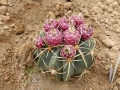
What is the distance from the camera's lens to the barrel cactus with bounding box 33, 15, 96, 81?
6.12 feet

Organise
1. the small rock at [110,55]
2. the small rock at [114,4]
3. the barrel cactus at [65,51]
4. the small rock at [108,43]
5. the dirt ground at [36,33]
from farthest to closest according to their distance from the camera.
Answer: the small rock at [114,4] < the small rock at [108,43] < the small rock at [110,55] < the dirt ground at [36,33] < the barrel cactus at [65,51]

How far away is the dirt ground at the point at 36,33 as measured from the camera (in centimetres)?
220

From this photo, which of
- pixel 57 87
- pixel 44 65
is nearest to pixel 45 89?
pixel 57 87

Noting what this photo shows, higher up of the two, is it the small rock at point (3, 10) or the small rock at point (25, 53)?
the small rock at point (3, 10)

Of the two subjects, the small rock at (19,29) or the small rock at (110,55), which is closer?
the small rock at (110,55)

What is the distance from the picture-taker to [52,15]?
2695 millimetres


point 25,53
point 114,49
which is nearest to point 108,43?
point 114,49

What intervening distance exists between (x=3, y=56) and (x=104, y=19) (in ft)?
3.62

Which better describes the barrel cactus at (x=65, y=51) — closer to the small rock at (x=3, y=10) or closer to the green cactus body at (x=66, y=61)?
the green cactus body at (x=66, y=61)

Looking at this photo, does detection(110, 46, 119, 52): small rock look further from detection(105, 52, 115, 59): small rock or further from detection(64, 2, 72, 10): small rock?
detection(64, 2, 72, 10): small rock

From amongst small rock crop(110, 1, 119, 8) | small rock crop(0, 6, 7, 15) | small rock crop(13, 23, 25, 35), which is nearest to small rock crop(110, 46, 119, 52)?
small rock crop(110, 1, 119, 8)

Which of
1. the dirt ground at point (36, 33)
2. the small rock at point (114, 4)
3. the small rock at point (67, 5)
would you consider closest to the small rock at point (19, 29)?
the dirt ground at point (36, 33)

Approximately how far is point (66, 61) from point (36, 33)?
0.78 m

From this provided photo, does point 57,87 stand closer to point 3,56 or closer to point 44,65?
point 44,65
